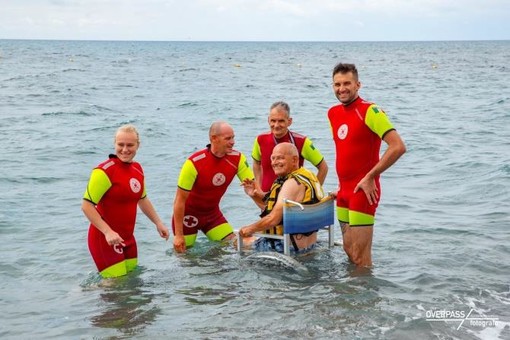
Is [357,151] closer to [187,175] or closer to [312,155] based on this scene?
[312,155]

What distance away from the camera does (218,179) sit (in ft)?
28.3

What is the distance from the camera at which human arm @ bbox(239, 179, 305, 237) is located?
745 centimetres

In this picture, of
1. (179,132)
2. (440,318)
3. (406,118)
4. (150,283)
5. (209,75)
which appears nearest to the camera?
(440,318)

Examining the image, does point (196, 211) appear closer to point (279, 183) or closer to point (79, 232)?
point (279, 183)

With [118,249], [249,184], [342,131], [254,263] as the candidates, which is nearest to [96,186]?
[118,249]

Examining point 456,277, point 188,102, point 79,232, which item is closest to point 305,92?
point 188,102

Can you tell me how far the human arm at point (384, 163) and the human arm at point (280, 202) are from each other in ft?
2.11

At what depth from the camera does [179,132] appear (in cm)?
2450

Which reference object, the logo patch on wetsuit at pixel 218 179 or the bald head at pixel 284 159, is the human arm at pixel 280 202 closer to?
the bald head at pixel 284 159

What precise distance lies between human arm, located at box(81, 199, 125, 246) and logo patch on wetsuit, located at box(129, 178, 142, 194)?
0.48 meters

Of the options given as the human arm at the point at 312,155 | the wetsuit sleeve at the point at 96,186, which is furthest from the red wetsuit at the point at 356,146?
the wetsuit sleeve at the point at 96,186

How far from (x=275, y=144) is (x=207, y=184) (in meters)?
1.01

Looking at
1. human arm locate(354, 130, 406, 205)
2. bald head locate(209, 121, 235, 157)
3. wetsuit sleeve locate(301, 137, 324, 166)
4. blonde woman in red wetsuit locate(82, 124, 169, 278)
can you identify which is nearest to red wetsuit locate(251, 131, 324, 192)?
wetsuit sleeve locate(301, 137, 324, 166)

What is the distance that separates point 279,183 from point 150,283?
79.9 inches
